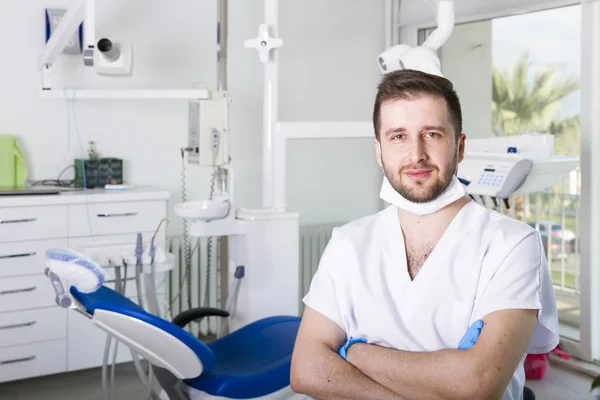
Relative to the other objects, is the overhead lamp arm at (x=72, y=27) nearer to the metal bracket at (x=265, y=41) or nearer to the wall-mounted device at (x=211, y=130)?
the wall-mounted device at (x=211, y=130)

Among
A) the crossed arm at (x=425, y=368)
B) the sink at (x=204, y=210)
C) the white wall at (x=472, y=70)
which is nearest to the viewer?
the crossed arm at (x=425, y=368)

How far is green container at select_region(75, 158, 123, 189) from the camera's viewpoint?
3797mm

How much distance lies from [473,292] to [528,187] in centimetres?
191

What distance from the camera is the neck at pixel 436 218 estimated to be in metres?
1.54

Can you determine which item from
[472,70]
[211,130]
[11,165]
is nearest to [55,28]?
[11,165]

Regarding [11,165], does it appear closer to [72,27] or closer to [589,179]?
[72,27]

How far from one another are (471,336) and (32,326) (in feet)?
8.39

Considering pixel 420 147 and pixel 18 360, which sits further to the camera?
pixel 18 360

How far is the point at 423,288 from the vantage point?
1.47 meters

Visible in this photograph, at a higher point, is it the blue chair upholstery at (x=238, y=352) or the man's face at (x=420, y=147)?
the man's face at (x=420, y=147)

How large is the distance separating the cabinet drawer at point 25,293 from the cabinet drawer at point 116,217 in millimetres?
266

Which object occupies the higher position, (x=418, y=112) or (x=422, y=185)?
(x=418, y=112)

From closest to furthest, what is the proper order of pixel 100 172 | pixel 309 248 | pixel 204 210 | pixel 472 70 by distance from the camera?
pixel 204 210 → pixel 100 172 → pixel 309 248 → pixel 472 70

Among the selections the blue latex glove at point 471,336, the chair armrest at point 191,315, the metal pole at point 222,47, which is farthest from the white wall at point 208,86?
the blue latex glove at point 471,336
